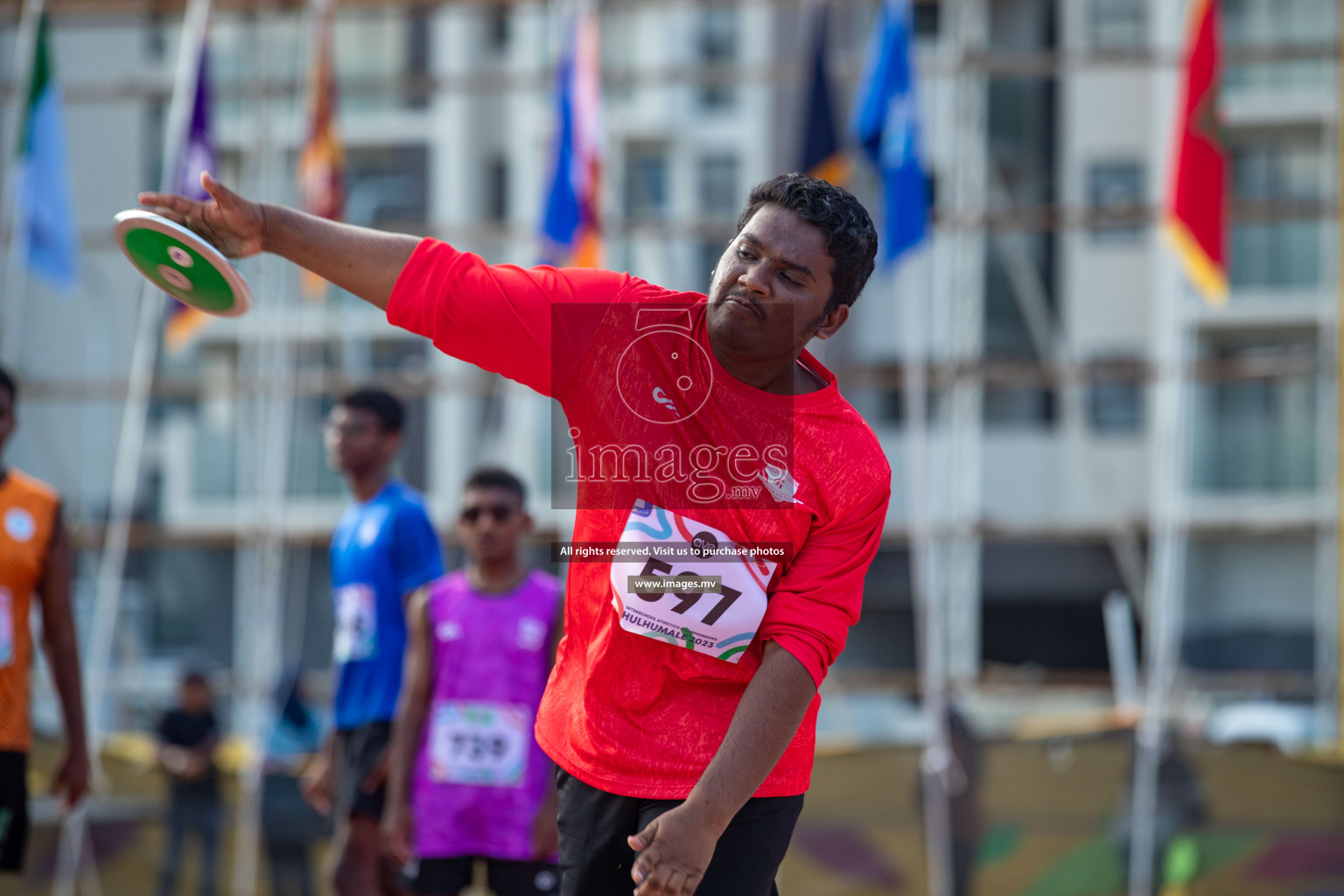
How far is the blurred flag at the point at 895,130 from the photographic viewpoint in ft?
26.2

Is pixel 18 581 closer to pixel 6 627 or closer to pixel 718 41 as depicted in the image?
pixel 6 627

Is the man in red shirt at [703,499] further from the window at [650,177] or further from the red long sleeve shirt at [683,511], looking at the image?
the window at [650,177]

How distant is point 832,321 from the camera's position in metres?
2.13

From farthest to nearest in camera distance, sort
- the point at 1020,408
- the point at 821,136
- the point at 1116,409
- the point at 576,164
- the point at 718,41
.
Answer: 1. the point at 1020,408
2. the point at 718,41
3. the point at 1116,409
4. the point at 576,164
5. the point at 821,136

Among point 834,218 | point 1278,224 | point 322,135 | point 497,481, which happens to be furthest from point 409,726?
point 1278,224

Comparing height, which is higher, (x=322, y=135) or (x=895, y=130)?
(x=322, y=135)

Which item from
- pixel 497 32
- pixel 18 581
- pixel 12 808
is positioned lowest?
pixel 12 808

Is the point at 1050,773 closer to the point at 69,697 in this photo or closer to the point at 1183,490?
the point at 69,697

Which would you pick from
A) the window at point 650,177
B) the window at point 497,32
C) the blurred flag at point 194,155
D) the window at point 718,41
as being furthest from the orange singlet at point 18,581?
the window at point 497,32

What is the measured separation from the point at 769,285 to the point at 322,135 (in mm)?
7836

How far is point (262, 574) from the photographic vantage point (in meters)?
11.0

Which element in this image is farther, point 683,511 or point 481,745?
point 481,745

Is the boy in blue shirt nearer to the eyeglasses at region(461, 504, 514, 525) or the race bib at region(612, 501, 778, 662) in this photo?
the eyeglasses at region(461, 504, 514, 525)

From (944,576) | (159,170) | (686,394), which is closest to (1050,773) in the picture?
(686,394)
